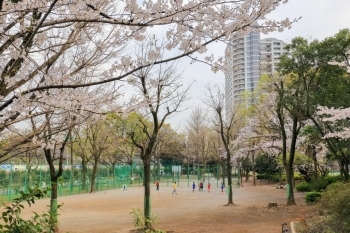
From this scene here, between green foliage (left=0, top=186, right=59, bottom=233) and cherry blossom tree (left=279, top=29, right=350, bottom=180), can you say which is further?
cherry blossom tree (left=279, top=29, right=350, bottom=180)

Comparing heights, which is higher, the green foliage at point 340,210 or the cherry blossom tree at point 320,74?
the cherry blossom tree at point 320,74

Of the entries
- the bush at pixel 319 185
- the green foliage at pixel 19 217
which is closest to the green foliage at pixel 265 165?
the bush at pixel 319 185

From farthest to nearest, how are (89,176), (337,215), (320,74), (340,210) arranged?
(89,176)
(320,74)
(337,215)
(340,210)

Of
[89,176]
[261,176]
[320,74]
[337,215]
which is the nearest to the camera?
[337,215]

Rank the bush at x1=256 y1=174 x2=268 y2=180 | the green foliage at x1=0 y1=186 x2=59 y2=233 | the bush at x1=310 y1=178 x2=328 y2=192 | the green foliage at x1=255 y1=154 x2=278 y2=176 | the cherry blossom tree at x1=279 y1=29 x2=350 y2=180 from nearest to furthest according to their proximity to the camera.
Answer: the green foliage at x1=0 y1=186 x2=59 y2=233 → the cherry blossom tree at x1=279 y1=29 x2=350 y2=180 → the bush at x1=310 y1=178 x2=328 y2=192 → the green foliage at x1=255 y1=154 x2=278 y2=176 → the bush at x1=256 y1=174 x2=268 y2=180

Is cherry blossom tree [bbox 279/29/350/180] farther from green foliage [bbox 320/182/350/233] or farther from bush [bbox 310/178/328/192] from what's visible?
green foliage [bbox 320/182/350/233]

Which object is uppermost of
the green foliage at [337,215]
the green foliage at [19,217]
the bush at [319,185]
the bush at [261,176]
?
the green foliage at [19,217]

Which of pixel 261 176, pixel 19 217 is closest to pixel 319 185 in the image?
pixel 261 176

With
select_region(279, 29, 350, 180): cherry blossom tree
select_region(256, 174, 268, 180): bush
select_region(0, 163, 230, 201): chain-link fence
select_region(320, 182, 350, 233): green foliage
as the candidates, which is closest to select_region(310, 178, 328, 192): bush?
select_region(279, 29, 350, 180): cherry blossom tree

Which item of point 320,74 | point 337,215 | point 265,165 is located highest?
point 320,74

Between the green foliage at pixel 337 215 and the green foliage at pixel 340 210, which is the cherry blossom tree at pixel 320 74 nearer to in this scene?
the green foliage at pixel 337 215

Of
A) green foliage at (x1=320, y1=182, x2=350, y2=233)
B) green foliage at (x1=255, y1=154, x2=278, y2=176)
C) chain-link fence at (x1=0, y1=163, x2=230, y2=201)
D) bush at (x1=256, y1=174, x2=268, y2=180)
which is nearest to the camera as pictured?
green foliage at (x1=320, y1=182, x2=350, y2=233)

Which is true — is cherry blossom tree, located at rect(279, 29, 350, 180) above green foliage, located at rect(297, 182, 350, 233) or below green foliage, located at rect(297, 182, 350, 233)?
above

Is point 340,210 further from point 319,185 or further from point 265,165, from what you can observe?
point 265,165
